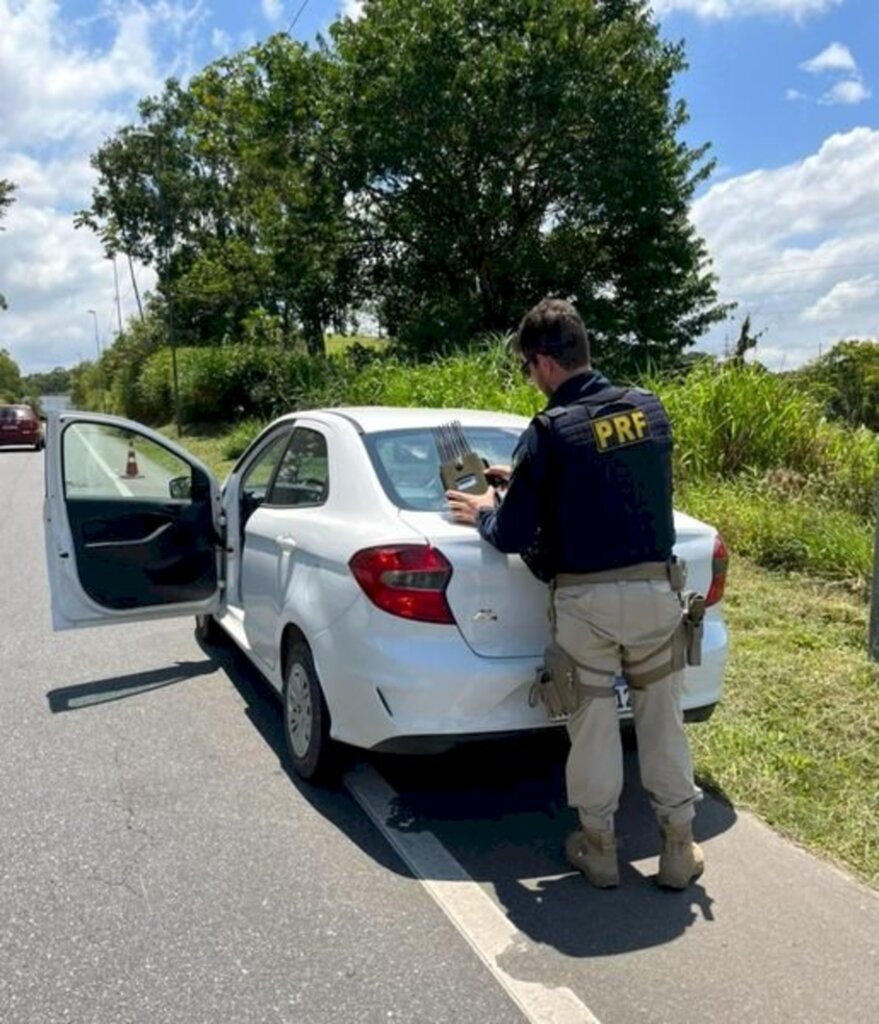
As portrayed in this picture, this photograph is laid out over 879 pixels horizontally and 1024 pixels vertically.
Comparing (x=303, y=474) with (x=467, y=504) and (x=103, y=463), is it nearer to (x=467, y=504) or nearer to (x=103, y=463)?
(x=467, y=504)

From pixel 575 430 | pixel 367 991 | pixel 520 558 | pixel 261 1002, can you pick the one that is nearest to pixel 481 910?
pixel 367 991

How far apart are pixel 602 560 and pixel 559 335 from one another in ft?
2.52

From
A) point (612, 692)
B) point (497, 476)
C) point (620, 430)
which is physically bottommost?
point (612, 692)

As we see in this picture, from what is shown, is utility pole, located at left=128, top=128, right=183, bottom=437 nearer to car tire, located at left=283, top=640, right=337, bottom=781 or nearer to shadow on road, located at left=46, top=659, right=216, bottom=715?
shadow on road, located at left=46, top=659, right=216, bottom=715

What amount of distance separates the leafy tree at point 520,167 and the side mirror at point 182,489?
48.4ft

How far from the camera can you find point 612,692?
3.20 m

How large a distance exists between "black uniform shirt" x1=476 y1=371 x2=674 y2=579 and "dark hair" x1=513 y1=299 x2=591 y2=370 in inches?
2.9

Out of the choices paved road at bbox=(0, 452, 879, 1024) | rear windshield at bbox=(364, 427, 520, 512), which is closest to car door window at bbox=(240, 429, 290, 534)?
rear windshield at bbox=(364, 427, 520, 512)

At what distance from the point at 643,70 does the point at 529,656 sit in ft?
69.6

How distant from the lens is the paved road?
2.59 m

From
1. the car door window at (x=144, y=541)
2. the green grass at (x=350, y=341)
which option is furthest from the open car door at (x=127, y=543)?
the green grass at (x=350, y=341)

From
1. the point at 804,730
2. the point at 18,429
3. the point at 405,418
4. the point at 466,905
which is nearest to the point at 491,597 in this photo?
the point at 466,905

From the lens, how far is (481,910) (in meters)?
3.02

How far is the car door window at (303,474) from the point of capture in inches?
170
